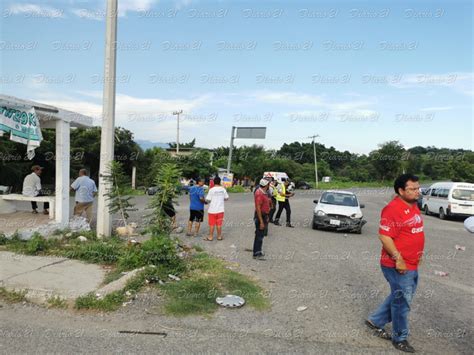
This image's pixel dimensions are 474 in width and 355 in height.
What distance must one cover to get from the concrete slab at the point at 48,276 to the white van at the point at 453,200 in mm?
18516

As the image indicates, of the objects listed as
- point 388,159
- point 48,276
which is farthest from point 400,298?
point 388,159

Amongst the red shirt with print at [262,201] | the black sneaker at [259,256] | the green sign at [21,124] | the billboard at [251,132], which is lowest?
the black sneaker at [259,256]

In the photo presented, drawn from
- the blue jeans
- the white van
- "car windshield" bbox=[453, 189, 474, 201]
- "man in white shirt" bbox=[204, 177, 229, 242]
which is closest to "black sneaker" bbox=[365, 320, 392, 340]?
the blue jeans

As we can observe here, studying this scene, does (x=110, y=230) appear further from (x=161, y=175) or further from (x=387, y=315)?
(x=387, y=315)

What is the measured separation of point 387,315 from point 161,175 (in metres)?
4.49

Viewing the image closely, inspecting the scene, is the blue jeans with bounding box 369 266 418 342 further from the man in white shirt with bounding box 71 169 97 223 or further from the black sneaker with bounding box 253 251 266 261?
the man in white shirt with bounding box 71 169 97 223

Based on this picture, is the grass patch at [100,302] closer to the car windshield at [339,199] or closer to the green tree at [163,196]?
the green tree at [163,196]

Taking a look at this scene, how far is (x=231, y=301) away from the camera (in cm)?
564

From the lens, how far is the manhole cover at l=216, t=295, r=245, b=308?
552 cm

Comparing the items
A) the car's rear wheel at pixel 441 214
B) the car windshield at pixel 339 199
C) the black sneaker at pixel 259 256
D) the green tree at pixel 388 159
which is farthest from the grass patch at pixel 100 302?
the green tree at pixel 388 159

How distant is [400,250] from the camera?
438cm

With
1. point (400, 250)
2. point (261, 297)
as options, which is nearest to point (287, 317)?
point (261, 297)

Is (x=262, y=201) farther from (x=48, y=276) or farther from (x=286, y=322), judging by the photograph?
(x=48, y=276)

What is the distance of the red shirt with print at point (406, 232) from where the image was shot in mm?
4367
